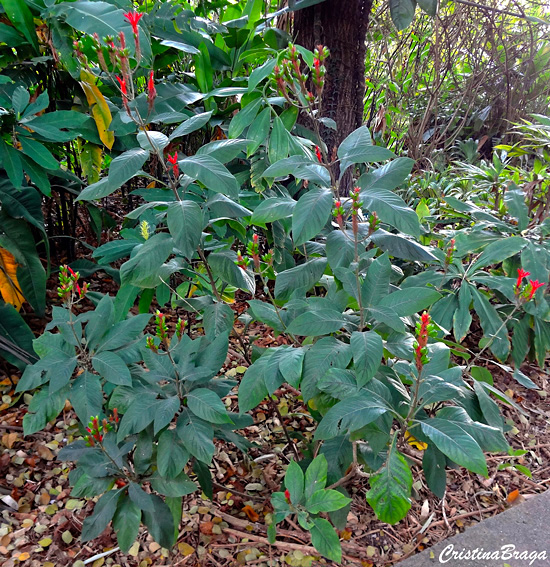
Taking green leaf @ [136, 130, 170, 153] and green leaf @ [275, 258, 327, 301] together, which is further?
green leaf @ [275, 258, 327, 301]

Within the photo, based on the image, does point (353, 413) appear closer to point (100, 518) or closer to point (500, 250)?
point (100, 518)

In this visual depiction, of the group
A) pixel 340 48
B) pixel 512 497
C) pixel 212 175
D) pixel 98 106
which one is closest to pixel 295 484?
pixel 212 175

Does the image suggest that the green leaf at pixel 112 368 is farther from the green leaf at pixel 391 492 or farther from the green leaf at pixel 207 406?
the green leaf at pixel 391 492

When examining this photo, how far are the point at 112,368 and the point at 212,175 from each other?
0.55 m

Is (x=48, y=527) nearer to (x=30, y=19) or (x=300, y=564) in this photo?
(x=300, y=564)

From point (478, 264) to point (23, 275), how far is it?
70.5 inches

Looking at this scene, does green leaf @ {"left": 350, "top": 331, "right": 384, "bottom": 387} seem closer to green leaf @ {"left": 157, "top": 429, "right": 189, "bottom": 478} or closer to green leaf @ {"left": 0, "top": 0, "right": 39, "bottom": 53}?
green leaf @ {"left": 157, "top": 429, "right": 189, "bottom": 478}

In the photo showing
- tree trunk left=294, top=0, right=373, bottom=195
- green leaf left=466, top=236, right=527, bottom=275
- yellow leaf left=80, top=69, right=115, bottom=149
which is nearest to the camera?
green leaf left=466, top=236, right=527, bottom=275

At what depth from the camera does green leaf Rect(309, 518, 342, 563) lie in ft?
3.35

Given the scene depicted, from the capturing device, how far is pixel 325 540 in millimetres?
1037

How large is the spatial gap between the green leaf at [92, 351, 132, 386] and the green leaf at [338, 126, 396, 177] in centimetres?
73

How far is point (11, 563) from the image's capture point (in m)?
1.30

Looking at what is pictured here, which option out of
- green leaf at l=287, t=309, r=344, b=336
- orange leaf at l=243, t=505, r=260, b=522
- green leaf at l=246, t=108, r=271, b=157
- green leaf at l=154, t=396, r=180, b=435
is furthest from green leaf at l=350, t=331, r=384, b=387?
orange leaf at l=243, t=505, r=260, b=522

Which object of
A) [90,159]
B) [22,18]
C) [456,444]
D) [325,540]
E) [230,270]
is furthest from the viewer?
[90,159]
